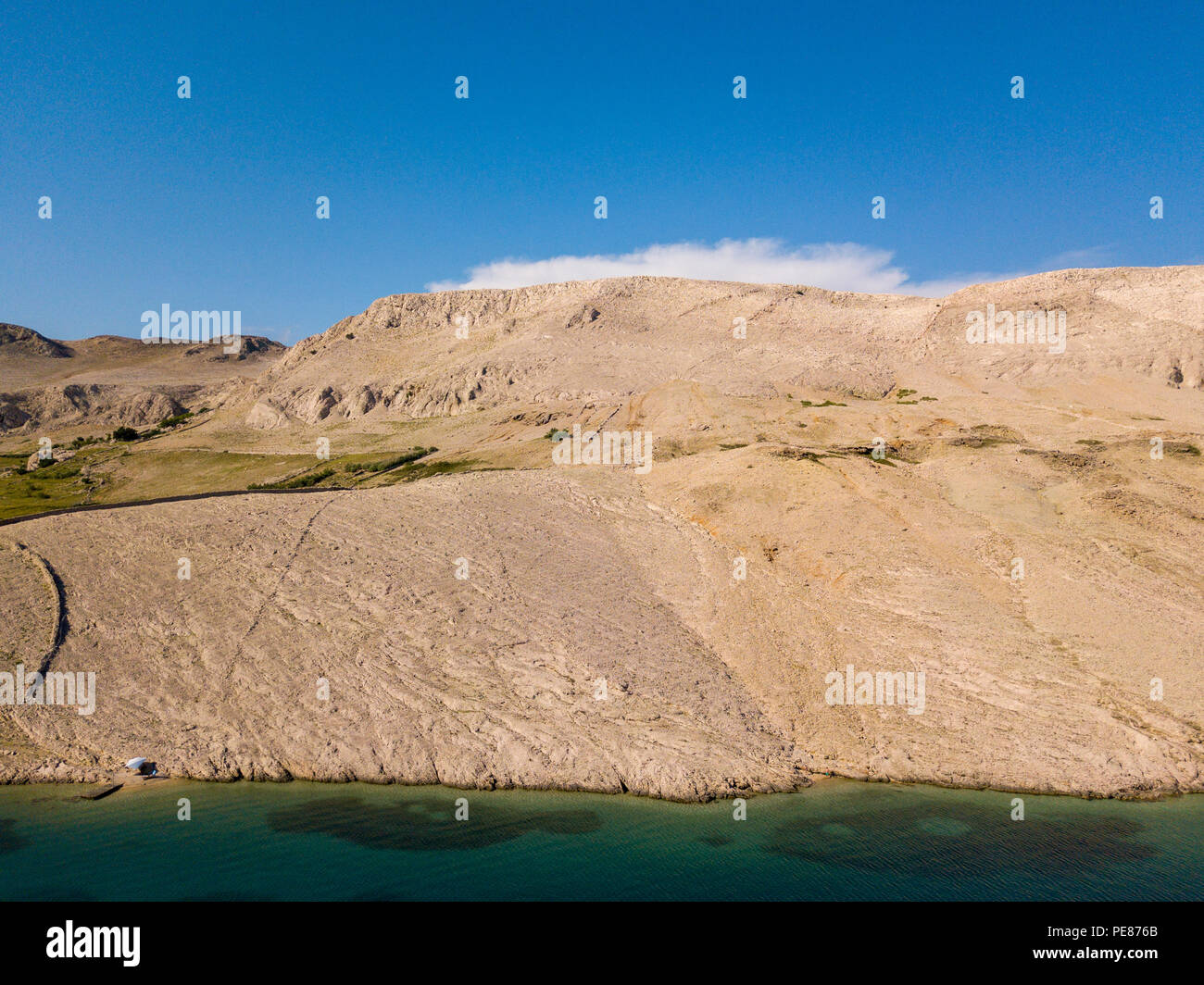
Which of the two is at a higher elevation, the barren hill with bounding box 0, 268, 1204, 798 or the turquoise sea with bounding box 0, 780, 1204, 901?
the barren hill with bounding box 0, 268, 1204, 798

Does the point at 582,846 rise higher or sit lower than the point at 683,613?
lower

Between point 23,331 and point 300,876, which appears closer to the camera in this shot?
point 300,876

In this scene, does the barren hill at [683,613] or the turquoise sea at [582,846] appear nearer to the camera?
the turquoise sea at [582,846]

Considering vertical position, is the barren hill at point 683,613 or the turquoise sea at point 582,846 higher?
the barren hill at point 683,613

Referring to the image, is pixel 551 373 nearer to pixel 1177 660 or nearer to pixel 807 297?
pixel 807 297

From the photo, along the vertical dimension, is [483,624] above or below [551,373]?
below

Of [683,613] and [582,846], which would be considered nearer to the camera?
[582,846]

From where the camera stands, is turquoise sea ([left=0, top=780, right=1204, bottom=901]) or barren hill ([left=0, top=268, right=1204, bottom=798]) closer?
turquoise sea ([left=0, top=780, right=1204, bottom=901])

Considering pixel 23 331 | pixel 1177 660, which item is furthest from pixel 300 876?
pixel 23 331
